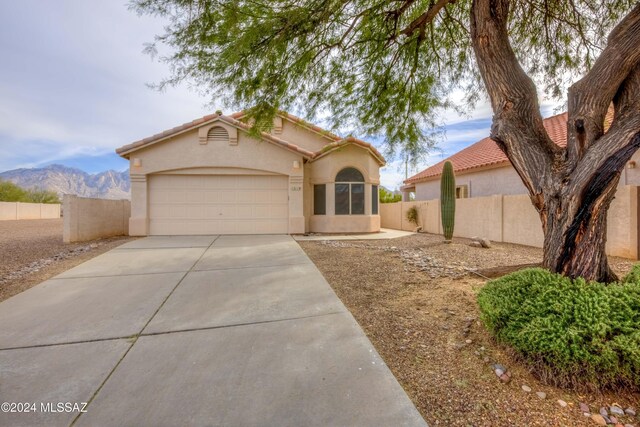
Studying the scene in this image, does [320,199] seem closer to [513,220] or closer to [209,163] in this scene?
[209,163]

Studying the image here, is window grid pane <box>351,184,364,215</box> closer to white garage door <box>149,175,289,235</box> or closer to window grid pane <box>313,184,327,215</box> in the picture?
window grid pane <box>313,184,327,215</box>

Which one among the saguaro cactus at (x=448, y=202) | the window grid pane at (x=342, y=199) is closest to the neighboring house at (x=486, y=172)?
the saguaro cactus at (x=448, y=202)

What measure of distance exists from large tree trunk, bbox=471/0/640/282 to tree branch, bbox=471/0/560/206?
12mm

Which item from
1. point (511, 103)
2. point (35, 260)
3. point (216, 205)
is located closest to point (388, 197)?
point (216, 205)

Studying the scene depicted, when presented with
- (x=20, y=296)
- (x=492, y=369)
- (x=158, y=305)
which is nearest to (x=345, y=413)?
(x=492, y=369)

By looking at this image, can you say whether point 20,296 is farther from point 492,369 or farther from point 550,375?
point 550,375

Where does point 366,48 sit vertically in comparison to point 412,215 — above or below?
above

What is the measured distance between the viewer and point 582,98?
349cm

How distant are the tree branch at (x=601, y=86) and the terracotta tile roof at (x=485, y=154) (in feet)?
26.8

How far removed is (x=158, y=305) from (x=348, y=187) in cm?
958

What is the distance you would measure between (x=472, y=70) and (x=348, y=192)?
21.0 feet

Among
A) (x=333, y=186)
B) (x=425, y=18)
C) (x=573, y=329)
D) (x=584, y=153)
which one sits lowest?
(x=573, y=329)

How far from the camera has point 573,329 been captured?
2.27 m

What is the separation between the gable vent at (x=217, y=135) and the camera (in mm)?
11719
